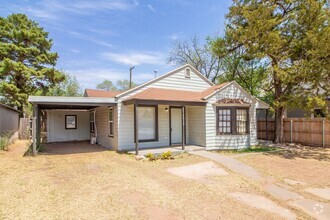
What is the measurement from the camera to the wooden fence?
13.6 metres

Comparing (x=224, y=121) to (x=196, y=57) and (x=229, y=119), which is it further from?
(x=196, y=57)

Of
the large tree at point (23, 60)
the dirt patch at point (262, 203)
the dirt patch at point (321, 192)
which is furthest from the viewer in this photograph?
the large tree at point (23, 60)

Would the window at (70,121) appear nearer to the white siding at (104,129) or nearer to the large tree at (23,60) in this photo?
the white siding at (104,129)

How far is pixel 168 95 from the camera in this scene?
12406 mm

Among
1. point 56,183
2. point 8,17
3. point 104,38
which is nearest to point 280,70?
point 56,183

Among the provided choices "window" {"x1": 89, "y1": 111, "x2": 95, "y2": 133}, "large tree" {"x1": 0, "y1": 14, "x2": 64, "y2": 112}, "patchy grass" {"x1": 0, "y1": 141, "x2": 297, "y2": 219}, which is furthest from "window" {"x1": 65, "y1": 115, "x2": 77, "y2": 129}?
"patchy grass" {"x1": 0, "y1": 141, "x2": 297, "y2": 219}

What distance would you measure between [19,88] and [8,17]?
6.89 m

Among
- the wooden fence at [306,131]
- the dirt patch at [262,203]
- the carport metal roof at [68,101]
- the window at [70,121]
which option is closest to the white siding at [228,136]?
the wooden fence at [306,131]

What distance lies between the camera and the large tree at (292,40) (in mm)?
11805

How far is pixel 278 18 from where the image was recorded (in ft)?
45.6

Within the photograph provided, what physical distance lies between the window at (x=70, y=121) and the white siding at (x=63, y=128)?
228 mm

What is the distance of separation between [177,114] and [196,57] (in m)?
17.6

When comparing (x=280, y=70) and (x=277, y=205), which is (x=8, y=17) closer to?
(x=280, y=70)

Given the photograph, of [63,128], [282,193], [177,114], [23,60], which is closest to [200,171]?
[282,193]
